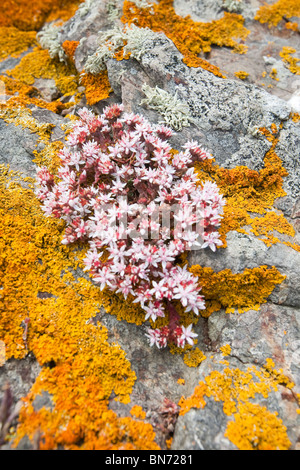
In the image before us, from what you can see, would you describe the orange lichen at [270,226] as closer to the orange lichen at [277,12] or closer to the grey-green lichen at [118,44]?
the grey-green lichen at [118,44]

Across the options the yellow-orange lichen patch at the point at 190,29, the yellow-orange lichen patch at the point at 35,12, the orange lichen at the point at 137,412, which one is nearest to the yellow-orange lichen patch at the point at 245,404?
the orange lichen at the point at 137,412

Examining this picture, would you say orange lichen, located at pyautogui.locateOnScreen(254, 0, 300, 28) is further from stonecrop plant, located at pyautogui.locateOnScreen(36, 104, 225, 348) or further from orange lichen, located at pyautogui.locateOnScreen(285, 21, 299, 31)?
stonecrop plant, located at pyautogui.locateOnScreen(36, 104, 225, 348)

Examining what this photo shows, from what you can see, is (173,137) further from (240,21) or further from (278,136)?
(240,21)

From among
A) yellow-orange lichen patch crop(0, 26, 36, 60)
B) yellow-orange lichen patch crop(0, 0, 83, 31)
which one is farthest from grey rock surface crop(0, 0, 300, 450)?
yellow-orange lichen patch crop(0, 0, 83, 31)

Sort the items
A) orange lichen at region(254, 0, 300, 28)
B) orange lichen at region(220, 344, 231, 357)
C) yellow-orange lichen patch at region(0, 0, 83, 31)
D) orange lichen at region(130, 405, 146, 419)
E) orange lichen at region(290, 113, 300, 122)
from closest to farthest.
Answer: orange lichen at region(130, 405, 146, 419)
orange lichen at region(220, 344, 231, 357)
orange lichen at region(290, 113, 300, 122)
orange lichen at region(254, 0, 300, 28)
yellow-orange lichen patch at region(0, 0, 83, 31)
